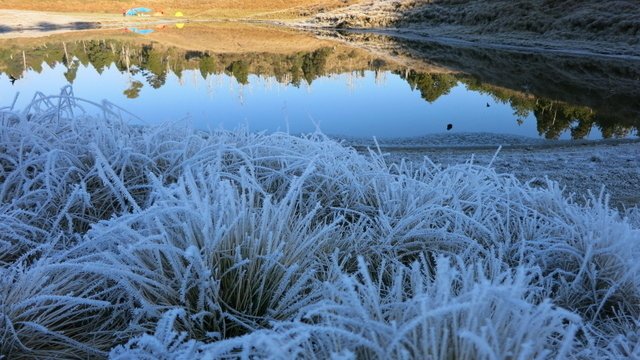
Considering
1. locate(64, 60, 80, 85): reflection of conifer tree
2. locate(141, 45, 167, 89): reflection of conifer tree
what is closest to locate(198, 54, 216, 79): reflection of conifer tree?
locate(141, 45, 167, 89): reflection of conifer tree

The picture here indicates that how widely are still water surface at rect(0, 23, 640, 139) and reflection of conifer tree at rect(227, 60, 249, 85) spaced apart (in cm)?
4

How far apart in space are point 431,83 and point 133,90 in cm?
730

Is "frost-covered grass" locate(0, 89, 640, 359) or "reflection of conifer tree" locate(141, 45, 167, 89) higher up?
"frost-covered grass" locate(0, 89, 640, 359)

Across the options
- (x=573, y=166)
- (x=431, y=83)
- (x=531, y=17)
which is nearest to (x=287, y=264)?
(x=573, y=166)

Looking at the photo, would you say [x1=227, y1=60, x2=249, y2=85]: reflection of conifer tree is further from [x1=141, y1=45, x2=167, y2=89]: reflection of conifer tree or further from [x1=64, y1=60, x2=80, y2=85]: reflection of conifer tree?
[x1=64, y1=60, x2=80, y2=85]: reflection of conifer tree

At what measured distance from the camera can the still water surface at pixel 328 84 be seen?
9070 millimetres

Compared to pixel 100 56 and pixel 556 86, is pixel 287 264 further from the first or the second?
pixel 100 56

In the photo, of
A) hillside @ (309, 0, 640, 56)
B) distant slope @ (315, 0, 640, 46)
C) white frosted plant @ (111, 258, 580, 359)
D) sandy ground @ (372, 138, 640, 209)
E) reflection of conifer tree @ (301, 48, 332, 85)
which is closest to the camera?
white frosted plant @ (111, 258, 580, 359)

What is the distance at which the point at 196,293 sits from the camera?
1.64 metres

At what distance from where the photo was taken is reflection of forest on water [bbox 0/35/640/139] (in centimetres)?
990

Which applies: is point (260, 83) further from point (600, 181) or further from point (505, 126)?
point (600, 181)

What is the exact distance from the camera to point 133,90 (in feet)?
35.0

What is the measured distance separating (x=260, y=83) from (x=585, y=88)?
7922mm

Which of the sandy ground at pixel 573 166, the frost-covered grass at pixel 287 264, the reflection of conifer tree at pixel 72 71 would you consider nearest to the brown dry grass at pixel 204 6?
the reflection of conifer tree at pixel 72 71
